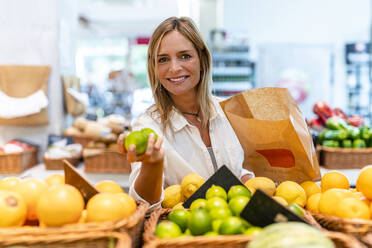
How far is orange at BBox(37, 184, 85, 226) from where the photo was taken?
923 mm

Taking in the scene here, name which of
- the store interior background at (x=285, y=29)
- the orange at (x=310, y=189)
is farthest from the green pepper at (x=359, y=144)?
the store interior background at (x=285, y=29)

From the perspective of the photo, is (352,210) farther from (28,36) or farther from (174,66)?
(28,36)

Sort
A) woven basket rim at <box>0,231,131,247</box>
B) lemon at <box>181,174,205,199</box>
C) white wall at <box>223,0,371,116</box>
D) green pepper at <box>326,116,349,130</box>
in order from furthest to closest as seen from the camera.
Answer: white wall at <box>223,0,371,116</box>
green pepper at <box>326,116,349,130</box>
lemon at <box>181,174,205,199</box>
woven basket rim at <box>0,231,131,247</box>

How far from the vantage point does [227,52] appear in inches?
309

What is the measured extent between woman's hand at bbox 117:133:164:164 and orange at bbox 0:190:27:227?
1.11ft

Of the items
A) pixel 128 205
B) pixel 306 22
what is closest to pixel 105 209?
pixel 128 205

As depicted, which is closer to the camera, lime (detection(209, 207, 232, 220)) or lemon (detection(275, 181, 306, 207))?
lime (detection(209, 207, 232, 220))

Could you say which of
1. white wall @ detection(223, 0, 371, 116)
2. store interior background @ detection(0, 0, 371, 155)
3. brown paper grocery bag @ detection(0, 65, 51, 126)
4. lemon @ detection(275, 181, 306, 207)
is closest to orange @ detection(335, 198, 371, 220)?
lemon @ detection(275, 181, 306, 207)

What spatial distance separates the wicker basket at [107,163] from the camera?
2.89 m

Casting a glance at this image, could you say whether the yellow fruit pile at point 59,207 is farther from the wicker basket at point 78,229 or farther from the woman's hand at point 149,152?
the woman's hand at point 149,152

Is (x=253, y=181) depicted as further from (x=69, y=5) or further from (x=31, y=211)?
(x=69, y=5)

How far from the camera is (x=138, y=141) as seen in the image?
1111 mm

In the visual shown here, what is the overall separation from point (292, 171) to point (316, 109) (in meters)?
2.13

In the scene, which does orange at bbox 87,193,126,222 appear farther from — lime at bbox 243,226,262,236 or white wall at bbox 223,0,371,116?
white wall at bbox 223,0,371,116
